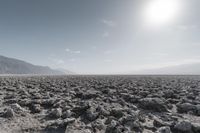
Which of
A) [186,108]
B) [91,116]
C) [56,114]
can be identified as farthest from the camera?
[186,108]

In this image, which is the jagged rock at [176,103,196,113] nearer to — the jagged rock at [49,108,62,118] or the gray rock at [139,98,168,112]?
the gray rock at [139,98,168,112]

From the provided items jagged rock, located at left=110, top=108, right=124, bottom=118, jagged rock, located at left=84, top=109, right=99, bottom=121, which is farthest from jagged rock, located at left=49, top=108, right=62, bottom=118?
jagged rock, located at left=110, top=108, right=124, bottom=118

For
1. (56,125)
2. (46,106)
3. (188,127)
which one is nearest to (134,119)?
(188,127)

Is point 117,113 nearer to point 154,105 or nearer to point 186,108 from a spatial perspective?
point 154,105

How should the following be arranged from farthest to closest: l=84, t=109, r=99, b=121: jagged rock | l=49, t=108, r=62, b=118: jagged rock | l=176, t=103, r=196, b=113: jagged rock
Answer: l=176, t=103, r=196, b=113: jagged rock
l=49, t=108, r=62, b=118: jagged rock
l=84, t=109, r=99, b=121: jagged rock

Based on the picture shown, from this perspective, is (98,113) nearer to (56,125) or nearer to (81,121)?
(81,121)

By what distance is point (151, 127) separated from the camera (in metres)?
5.63

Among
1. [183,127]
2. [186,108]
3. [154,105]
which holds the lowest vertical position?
[183,127]

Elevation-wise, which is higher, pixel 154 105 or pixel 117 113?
pixel 154 105

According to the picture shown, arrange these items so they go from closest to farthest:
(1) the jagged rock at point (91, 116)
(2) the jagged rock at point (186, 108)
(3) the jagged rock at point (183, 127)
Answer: (3) the jagged rock at point (183, 127) < (1) the jagged rock at point (91, 116) < (2) the jagged rock at point (186, 108)

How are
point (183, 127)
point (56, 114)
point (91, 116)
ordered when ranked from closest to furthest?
point (183, 127), point (91, 116), point (56, 114)

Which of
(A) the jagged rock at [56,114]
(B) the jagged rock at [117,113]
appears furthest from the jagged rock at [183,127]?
(A) the jagged rock at [56,114]

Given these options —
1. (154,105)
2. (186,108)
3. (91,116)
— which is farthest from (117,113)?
(186,108)

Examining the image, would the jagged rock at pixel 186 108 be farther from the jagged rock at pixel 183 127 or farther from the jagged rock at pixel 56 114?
the jagged rock at pixel 56 114
